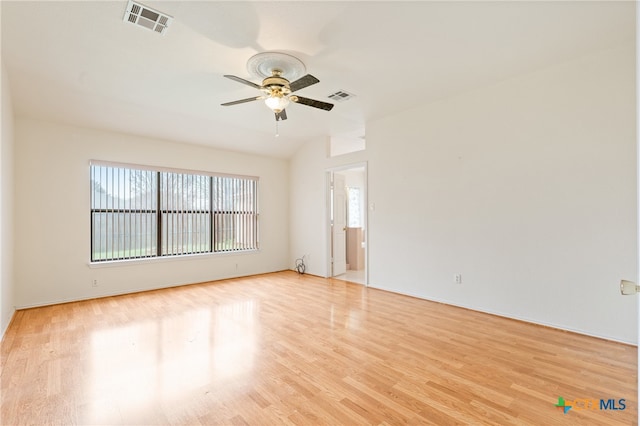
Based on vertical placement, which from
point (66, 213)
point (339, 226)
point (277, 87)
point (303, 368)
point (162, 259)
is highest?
point (277, 87)

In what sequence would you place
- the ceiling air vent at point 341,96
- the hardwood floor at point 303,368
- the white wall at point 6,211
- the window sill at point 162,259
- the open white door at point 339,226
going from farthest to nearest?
the open white door at point 339,226
the window sill at point 162,259
the ceiling air vent at point 341,96
the white wall at point 6,211
the hardwood floor at point 303,368

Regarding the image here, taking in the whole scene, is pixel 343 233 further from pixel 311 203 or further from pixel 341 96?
pixel 341 96

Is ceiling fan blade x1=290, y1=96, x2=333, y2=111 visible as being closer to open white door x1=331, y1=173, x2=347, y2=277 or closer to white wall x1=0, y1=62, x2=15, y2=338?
white wall x1=0, y1=62, x2=15, y2=338

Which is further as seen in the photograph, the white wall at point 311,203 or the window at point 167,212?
the white wall at point 311,203

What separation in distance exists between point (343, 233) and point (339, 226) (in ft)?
0.75

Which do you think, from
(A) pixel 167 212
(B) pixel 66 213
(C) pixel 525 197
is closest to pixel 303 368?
(C) pixel 525 197

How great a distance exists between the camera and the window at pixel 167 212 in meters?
4.80

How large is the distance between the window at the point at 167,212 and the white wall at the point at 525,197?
10.5 ft

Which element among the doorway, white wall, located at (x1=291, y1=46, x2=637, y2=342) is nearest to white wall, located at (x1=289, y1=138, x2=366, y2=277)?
the doorway

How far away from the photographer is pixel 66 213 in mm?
4414

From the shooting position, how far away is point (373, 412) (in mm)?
1899

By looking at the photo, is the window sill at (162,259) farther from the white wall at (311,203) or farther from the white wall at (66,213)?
the white wall at (311,203)

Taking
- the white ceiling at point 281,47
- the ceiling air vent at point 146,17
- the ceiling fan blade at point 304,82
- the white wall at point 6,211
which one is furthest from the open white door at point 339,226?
the white wall at point 6,211

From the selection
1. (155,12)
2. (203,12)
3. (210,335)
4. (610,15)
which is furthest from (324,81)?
(210,335)
